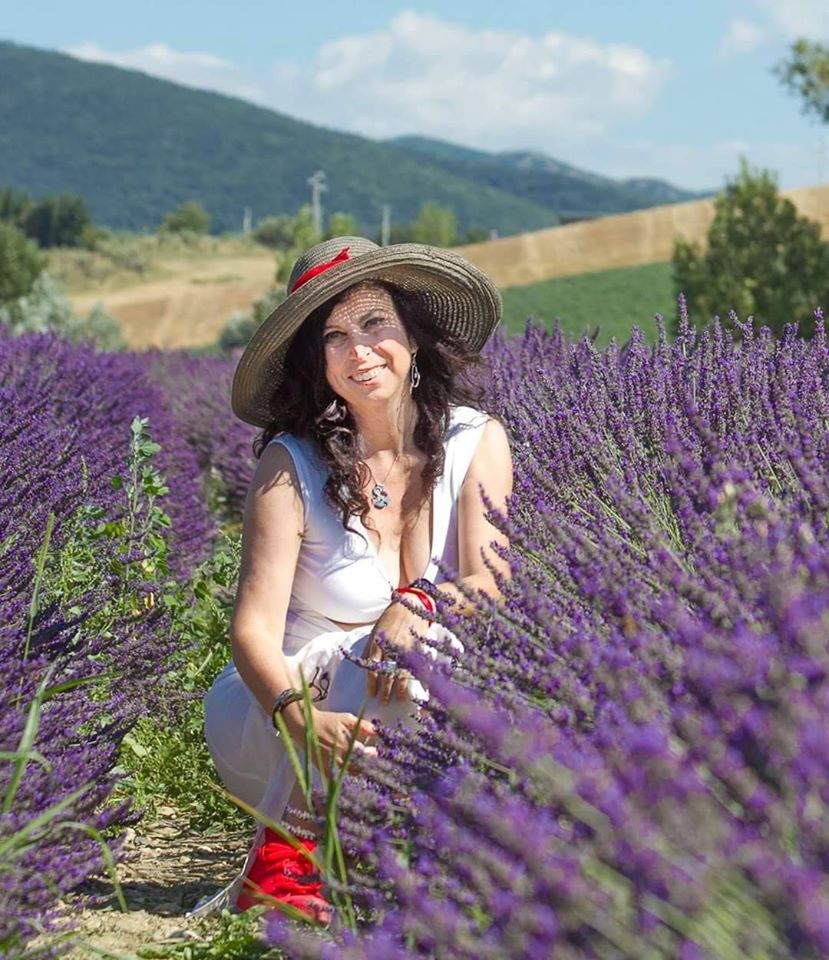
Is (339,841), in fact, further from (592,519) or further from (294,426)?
(294,426)

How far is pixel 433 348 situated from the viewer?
3.39 meters

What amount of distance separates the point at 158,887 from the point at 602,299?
39446mm

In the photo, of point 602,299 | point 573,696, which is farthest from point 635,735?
point 602,299

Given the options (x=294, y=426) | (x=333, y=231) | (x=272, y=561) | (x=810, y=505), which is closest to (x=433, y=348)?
(x=294, y=426)

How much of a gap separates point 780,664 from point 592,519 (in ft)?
4.63

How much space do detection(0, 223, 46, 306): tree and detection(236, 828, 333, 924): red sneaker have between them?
43.5 meters

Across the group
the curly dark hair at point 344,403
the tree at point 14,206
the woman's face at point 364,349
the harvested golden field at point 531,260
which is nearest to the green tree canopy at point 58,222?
the tree at point 14,206

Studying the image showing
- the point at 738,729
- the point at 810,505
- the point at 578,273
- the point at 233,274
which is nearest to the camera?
the point at 738,729

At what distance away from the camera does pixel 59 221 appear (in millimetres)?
100625

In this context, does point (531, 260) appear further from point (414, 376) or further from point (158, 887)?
point (158, 887)

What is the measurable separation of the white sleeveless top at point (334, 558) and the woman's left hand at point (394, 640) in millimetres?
242

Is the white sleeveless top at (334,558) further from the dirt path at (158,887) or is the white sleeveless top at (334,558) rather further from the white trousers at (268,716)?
the dirt path at (158,887)

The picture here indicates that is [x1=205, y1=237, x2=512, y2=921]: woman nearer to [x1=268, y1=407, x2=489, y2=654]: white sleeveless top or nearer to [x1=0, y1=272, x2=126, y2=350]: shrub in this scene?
Answer: [x1=268, y1=407, x2=489, y2=654]: white sleeveless top

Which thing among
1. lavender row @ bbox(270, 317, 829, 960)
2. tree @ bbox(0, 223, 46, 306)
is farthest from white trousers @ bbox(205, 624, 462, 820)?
tree @ bbox(0, 223, 46, 306)
